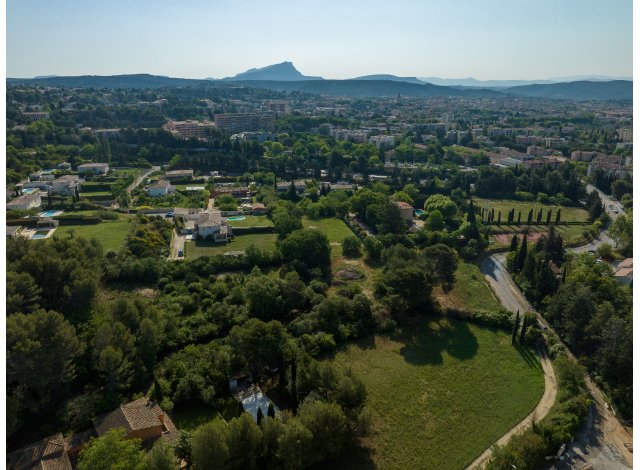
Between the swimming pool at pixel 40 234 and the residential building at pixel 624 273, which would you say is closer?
the residential building at pixel 624 273

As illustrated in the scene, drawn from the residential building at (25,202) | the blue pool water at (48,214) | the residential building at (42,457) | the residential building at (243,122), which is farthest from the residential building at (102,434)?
the residential building at (243,122)

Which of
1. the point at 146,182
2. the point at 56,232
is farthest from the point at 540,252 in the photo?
the point at 146,182

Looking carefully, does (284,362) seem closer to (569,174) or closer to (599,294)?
(599,294)

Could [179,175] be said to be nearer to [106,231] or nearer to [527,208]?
[106,231]

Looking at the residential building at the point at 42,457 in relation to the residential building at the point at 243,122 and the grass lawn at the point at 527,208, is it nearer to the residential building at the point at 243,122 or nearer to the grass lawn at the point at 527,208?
the grass lawn at the point at 527,208

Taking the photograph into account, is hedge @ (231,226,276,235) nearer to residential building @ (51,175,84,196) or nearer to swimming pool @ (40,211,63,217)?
swimming pool @ (40,211,63,217)

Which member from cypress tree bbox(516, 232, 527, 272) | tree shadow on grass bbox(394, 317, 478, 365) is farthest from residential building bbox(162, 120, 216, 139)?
tree shadow on grass bbox(394, 317, 478, 365)
